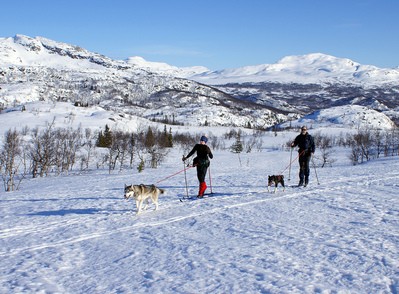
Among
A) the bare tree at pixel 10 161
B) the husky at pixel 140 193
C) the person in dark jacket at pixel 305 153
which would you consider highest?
the person in dark jacket at pixel 305 153

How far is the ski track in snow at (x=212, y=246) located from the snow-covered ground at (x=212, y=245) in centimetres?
2

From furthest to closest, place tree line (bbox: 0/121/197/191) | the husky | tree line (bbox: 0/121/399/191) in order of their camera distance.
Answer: tree line (bbox: 0/121/399/191) < tree line (bbox: 0/121/197/191) < the husky

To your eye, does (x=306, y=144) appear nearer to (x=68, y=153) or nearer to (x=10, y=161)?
(x=10, y=161)

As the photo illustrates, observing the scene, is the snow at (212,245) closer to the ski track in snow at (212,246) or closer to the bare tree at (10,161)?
the ski track in snow at (212,246)

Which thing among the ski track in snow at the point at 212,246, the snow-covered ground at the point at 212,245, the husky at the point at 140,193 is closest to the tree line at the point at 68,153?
the husky at the point at 140,193

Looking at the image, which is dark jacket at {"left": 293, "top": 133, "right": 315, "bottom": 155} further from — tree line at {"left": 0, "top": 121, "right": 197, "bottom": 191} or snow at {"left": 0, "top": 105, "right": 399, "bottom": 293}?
tree line at {"left": 0, "top": 121, "right": 197, "bottom": 191}

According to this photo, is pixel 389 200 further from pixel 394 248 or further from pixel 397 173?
pixel 397 173

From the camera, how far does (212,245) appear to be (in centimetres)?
876

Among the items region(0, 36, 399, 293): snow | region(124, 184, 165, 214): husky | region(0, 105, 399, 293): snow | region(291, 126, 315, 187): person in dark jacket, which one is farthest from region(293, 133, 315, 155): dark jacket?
region(124, 184, 165, 214): husky

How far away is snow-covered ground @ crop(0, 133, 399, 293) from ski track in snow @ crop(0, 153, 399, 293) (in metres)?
0.02

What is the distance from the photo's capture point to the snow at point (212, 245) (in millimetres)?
6621

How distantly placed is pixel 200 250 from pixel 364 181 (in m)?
12.3

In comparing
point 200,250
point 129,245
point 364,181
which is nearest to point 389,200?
point 364,181

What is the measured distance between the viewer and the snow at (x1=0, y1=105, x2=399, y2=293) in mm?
6621
